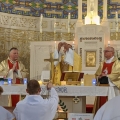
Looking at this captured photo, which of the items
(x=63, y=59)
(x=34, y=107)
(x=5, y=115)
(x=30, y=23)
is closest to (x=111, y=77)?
(x=63, y=59)

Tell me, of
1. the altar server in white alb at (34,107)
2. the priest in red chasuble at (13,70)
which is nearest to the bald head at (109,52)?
the priest in red chasuble at (13,70)

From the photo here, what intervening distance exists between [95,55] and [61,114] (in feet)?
12.3

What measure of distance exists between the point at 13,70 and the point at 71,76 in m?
1.21

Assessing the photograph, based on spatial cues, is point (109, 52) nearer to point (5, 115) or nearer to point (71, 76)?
point (71, 76)

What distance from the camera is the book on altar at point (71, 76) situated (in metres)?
7.02

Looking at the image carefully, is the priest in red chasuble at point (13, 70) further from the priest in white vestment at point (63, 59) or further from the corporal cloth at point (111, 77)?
the corporal cloth at point (111, 77)

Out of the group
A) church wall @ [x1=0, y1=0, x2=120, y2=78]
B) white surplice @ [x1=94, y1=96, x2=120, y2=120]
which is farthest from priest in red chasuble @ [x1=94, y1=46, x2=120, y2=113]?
church wall @ [x1=0, y1=0, x2=120, y2=78]

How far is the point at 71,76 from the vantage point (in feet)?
23.2

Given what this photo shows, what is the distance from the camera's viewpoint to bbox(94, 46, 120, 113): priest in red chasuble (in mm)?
6689

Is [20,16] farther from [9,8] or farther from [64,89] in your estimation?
[64,89]

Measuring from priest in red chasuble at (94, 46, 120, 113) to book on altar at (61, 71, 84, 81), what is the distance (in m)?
0.35

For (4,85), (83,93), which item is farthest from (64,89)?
(4,85)

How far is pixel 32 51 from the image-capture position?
10766mm

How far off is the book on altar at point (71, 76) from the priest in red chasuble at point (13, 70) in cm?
96
